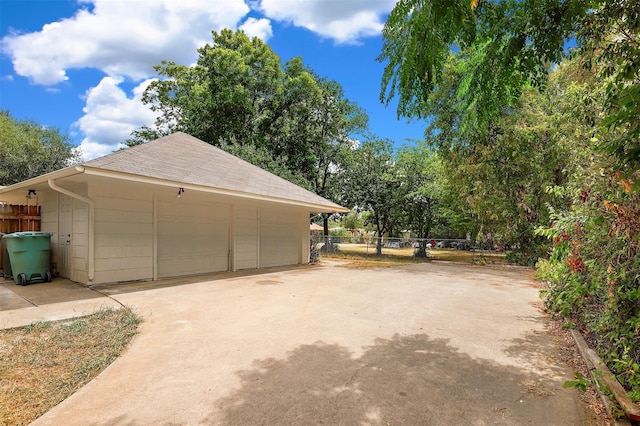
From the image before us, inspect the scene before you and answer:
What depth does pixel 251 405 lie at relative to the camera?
2643mm

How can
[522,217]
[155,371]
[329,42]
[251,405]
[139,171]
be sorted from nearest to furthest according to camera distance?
[251,405] → [155,371] → [139,171] → [329,42] → [522,217]

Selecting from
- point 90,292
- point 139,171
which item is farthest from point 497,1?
point 90,292

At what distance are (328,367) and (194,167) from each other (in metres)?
7.46

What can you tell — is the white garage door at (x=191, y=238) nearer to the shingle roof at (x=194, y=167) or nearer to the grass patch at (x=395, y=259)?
the shingle roof at (x=194, y=167)

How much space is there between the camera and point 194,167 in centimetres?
922

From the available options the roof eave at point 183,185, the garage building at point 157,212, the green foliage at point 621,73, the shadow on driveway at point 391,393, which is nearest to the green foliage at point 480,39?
the green foliage at point 621,73

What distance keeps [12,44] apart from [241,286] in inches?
449

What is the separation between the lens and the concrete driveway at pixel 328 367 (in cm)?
254

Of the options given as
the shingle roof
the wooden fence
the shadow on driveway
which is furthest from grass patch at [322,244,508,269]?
the wooden fence

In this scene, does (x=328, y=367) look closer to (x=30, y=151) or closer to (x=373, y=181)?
(x=373, y=181)

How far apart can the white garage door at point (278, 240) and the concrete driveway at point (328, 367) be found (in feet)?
17.5

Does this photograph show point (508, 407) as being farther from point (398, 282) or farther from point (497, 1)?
point (398, 282)

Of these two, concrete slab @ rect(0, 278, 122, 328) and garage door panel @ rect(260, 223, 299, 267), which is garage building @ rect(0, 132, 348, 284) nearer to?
garage door panel @ rect(260, 223, 299, 267)

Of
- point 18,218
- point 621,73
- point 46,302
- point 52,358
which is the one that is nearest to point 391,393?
point 621,73
